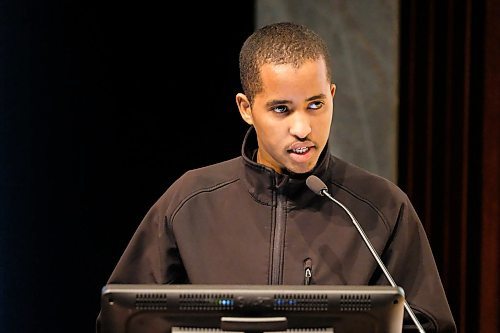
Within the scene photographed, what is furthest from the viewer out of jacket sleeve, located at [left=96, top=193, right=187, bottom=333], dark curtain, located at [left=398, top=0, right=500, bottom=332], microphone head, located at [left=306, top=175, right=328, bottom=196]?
dark curtain, located at [left=398, top=0, right=500, bottom=332]

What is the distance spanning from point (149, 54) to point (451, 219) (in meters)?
1.40

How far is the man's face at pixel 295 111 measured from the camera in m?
1.84

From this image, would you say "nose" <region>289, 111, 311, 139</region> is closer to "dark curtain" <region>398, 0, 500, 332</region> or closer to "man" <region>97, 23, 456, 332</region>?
"man" <region>97, 23, 456, 332</region>

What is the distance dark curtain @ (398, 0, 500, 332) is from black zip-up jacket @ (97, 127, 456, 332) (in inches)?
55.7

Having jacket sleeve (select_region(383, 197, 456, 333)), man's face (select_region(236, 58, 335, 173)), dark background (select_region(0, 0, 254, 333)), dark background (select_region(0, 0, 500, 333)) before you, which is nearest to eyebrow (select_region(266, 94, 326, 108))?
man's face (select_region(236, 58, 335, 173))

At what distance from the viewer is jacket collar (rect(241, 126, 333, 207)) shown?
6.40 ft

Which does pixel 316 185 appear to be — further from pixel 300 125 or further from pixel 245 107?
pixel 245 107

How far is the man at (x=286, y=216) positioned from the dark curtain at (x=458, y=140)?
142 cm

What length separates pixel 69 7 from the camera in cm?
344

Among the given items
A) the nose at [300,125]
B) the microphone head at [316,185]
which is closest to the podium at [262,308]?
the microphone head at [316,185]

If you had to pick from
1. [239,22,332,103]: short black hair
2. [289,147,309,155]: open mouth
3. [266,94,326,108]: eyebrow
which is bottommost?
[289,147,309,155]: open mouth

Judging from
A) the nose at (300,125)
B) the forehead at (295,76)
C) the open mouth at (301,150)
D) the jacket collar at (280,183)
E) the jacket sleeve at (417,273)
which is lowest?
the jacket sleeve at (417,273)

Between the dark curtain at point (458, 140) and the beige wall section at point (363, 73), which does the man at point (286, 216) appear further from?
the beige wall section at point (363, 73)

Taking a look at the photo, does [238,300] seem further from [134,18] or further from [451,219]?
[134,18]
